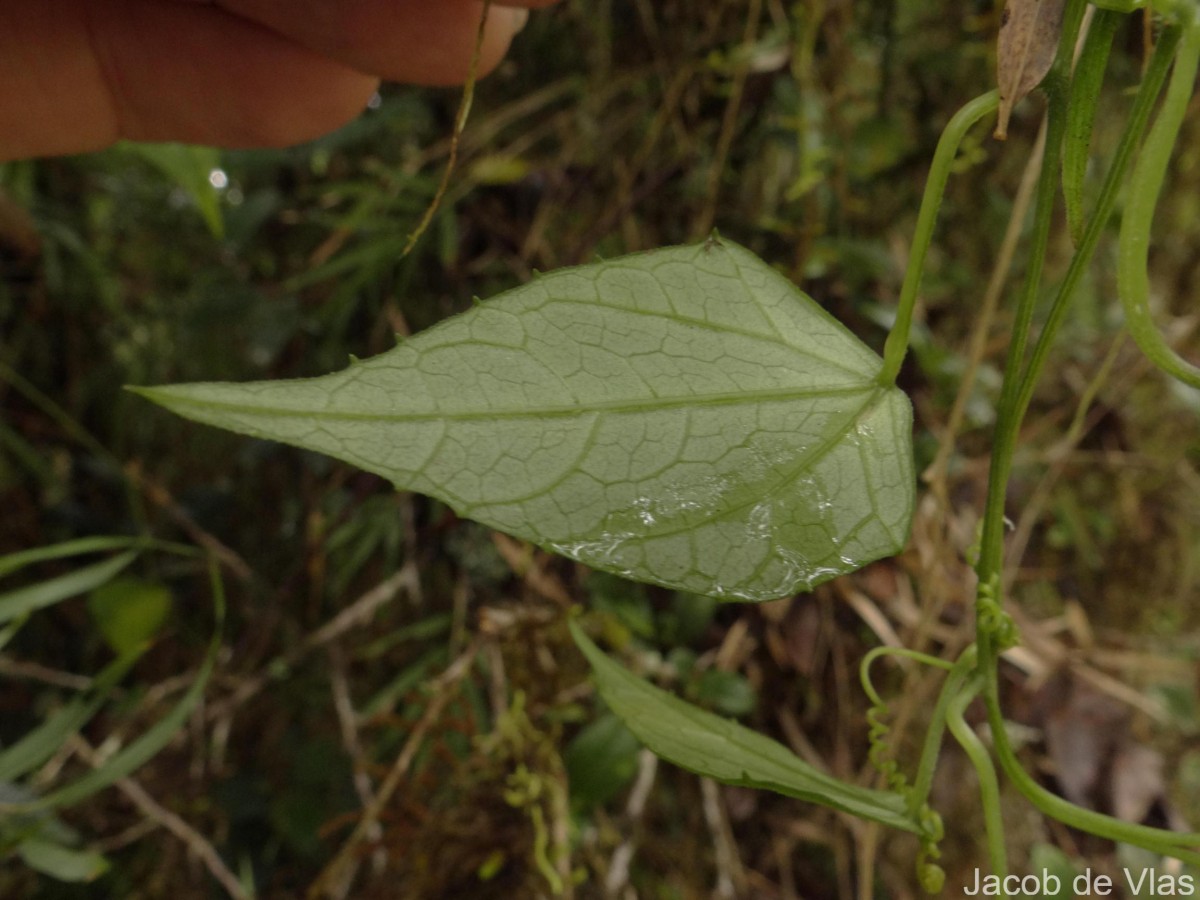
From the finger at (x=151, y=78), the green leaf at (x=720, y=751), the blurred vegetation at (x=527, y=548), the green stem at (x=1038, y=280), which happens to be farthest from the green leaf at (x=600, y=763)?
the finger at (x=151, y=78)

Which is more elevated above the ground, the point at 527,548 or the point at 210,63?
the point at 210,63

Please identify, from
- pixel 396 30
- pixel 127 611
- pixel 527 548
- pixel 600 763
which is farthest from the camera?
pixel 127 611

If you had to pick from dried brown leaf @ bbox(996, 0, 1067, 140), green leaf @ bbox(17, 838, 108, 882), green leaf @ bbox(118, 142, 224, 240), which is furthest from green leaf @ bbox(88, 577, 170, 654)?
dried brown leaf @ bbox(996, 0, 1067, 140)

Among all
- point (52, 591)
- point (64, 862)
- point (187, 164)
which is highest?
point (187, 164)

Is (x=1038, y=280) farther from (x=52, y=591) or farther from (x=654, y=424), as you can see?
(x=52, y=591)

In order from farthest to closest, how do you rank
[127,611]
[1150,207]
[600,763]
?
[127,611] < [600,763] < [1150,207]

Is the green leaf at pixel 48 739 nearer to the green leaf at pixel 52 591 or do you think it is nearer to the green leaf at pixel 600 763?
the green leaf at pixel 52 591

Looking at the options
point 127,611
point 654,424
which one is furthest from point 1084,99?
point 127,611

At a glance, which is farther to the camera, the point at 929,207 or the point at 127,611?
the point at 127,611
